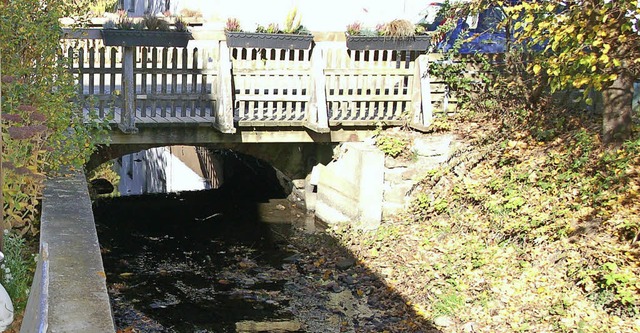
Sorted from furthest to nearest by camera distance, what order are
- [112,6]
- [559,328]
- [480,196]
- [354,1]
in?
[112,6] → [354,1] → [480,196] → [559,328]

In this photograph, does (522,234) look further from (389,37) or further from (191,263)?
(191,263)

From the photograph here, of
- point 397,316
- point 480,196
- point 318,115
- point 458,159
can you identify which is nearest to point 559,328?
point 397,316

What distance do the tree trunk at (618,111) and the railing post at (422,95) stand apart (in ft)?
10.1

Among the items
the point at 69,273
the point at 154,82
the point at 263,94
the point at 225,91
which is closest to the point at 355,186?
the point at 263,94

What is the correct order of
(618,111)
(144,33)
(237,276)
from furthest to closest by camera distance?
1. (144,33)
2. (237,276)
3. (618,111)

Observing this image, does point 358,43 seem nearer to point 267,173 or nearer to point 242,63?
point 242,63

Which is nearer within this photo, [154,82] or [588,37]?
[588,37]

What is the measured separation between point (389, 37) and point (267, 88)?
1.96m

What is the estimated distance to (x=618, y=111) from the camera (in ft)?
31.3

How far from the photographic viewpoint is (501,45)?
508 inches

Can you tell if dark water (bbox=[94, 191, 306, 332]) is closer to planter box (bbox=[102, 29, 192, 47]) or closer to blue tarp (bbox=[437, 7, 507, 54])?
planter box (bbox=[102, 29, 192, 47])

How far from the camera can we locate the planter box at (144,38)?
420 inches

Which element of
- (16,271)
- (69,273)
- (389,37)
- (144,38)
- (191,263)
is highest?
(389,37)

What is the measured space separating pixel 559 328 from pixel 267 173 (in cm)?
889
